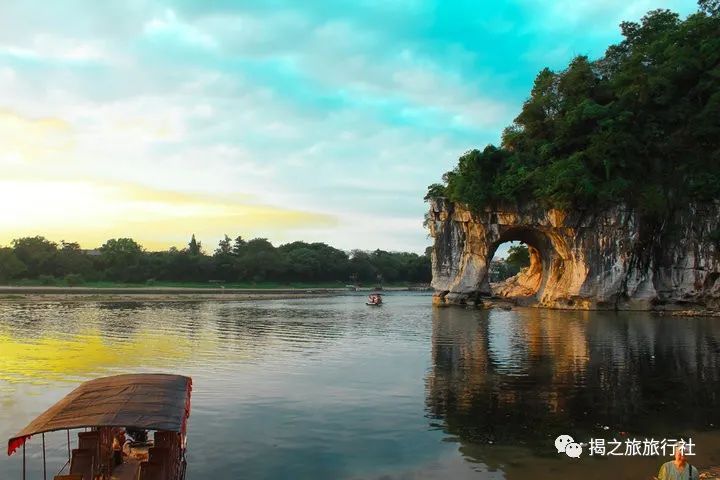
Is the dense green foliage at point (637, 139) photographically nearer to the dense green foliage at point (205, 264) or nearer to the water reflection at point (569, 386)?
the water reflection at point (569, 386)

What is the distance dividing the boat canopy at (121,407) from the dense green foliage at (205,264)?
10075cm

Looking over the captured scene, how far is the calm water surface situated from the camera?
465 inches

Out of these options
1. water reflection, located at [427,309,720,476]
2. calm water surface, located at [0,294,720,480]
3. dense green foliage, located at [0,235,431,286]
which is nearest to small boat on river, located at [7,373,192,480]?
calm water surface, located at [0,294,720,480]

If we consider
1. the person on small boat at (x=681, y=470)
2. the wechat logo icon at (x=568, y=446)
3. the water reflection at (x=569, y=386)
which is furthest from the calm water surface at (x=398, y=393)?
the person on small boat at (x=681, y=470)

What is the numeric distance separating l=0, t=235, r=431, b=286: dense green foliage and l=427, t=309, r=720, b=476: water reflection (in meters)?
93.6

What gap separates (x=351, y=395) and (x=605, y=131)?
4412 cm

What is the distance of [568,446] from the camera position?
12.4m

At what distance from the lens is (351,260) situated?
151750mm

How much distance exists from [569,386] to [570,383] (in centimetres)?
53

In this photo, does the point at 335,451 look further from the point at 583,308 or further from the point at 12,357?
the point at 583,308

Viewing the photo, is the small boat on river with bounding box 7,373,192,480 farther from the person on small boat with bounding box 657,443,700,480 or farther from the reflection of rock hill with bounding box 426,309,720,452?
the person on small boat with bounding box 657,443,700,480

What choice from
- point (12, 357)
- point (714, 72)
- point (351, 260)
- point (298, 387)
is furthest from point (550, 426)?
point (351, 260)

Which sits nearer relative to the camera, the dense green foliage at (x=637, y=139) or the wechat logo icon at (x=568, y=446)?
the wechat logo icon at (x=568, y=446)

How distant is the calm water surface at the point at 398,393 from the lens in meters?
11.8
